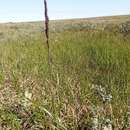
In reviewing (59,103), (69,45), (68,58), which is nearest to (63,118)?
(59,103)

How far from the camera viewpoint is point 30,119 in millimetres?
4191

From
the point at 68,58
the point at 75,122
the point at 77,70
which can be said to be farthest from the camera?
the point at 68,58

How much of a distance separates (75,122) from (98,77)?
2020mm

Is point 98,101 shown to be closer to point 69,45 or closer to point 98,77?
point 98,77

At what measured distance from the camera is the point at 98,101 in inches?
181

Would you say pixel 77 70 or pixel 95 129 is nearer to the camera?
pixel 95 129

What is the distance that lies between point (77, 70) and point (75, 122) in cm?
260

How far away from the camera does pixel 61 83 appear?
211 inches

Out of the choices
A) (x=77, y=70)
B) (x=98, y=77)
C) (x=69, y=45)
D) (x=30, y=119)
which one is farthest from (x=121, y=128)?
(x=69, y=45)

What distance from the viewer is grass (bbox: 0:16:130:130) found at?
4.13 metres

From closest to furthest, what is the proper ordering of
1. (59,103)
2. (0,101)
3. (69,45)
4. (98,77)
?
1. (59,103)
2. (0,101)
3. (98,77)
4. (69,45)

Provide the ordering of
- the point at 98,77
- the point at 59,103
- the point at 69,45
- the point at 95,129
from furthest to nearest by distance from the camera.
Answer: the point at 69,45 < the point at 98,77 < the point at 59,103 < the point at 95,129

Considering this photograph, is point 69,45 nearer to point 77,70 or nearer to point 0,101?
point 77,70

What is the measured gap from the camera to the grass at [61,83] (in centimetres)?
413
